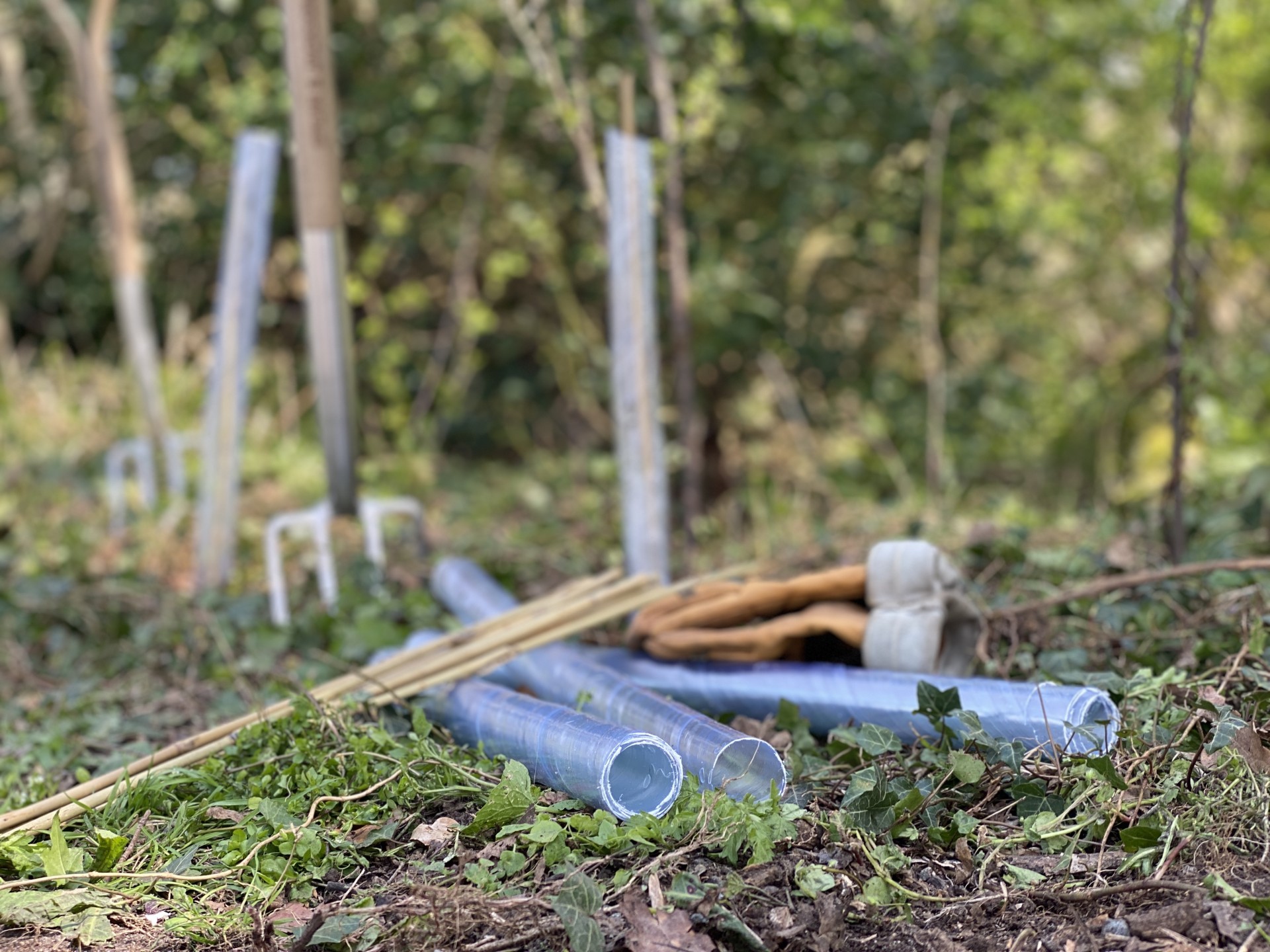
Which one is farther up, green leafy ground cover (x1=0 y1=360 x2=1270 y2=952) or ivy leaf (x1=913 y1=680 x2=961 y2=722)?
ivy leaf (x1=913 y1=680 x2=961 y2=722)

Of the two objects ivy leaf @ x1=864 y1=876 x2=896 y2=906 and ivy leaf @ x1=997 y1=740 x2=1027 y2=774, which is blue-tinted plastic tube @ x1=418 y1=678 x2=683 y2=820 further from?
ivy leaf @ x1=997 y1=740 x2=1027 y2=774

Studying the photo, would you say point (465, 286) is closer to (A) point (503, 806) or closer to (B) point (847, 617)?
(B) point (847, 617)

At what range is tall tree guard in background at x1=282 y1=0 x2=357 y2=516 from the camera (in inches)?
142

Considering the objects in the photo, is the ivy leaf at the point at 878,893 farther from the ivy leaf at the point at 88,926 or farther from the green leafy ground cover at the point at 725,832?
the ivy leaf at the point at 88,926

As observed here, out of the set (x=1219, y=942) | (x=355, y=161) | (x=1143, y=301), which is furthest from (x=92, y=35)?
(x=1143, y=301)

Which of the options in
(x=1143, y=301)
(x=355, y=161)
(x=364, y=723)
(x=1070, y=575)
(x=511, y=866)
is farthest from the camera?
(x=1143, y=301)

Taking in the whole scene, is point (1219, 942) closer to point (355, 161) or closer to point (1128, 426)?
point (1128, 426)

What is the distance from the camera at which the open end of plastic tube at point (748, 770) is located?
1.99m

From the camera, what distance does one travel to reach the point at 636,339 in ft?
11.1

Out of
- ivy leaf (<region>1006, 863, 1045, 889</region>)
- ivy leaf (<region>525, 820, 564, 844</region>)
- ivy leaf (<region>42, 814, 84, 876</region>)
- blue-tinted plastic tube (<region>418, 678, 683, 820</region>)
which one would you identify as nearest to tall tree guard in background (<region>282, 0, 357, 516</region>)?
blue-tinted plastic tube (<region>418, 678, 683, 820</region>)

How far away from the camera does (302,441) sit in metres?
6.68

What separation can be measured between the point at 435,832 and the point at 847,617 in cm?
107

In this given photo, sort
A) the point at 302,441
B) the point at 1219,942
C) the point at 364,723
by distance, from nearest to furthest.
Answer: the point at 1219,942
the point at 364,723
the point at 302,441

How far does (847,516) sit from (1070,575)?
1.66 meters
